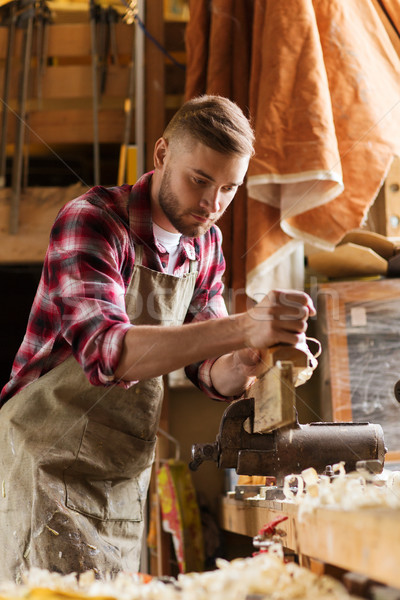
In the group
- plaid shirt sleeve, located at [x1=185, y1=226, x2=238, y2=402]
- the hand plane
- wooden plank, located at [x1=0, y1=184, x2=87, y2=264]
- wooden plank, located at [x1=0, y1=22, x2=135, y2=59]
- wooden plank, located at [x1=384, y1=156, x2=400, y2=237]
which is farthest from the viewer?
wooden plank, located at [x1=0, y1=22, x2=135, y2=59]

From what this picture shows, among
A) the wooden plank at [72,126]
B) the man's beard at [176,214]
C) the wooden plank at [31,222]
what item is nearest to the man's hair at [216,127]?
the man's beard at [176,214]

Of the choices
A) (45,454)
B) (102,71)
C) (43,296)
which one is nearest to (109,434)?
(45,454)

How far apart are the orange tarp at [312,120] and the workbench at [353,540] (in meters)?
1.27

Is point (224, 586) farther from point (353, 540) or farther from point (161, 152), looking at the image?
point (161, 152)

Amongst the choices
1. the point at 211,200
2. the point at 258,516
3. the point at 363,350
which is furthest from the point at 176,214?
the point at 363,350

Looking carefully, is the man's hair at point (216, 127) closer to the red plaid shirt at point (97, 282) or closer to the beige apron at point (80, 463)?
the red plaid shirt at point (97, 282)

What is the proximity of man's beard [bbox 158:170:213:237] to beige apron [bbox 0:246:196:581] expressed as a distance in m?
0.12

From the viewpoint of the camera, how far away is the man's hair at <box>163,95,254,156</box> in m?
1.45

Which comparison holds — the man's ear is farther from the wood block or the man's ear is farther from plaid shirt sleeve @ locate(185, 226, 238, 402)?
the wood block

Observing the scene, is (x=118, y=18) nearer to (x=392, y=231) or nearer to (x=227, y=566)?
(x=392, y=231)

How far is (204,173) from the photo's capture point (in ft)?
4.80

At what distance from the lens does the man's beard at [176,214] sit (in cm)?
153

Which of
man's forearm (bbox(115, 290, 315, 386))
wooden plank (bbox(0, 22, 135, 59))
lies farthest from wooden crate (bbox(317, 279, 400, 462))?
wooden plank (bbox(0, 22, 135, 59))

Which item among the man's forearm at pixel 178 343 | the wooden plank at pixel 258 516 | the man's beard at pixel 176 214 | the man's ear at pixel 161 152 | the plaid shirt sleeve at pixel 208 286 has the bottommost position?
the wooden plank at pixel 258 516
